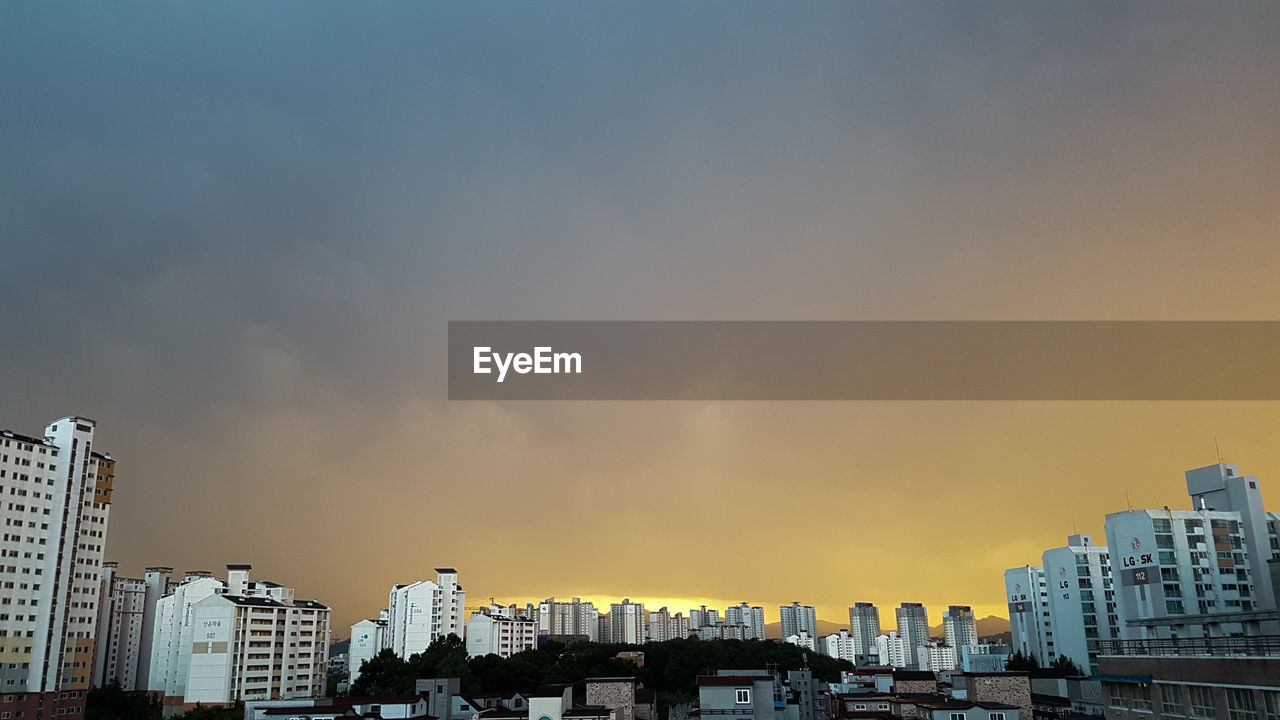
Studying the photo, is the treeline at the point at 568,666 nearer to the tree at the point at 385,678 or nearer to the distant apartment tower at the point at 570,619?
the tree at the point at 385,678

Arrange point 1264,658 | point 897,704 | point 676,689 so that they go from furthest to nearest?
point 676,689 → point 897,704 → point 1264,658

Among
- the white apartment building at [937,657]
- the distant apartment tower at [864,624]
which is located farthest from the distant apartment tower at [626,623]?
the white apartment building at [937,657]

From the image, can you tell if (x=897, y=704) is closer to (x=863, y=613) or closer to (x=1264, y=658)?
(x=1264, y=658)

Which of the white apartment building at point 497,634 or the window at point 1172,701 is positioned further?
the white apartment building at point 497,634

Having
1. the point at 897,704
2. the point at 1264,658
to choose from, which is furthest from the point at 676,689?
the point at 1264,658

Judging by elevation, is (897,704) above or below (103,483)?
below

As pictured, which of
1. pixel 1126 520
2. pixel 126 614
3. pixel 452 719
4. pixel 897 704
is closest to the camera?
pixel 897 704

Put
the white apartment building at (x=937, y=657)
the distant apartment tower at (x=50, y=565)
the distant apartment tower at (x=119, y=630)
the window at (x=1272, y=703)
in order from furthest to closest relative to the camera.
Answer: the white apartment building at (x=937, y=657)
the distant apartment tower at (x=119, y=630)
the distant apartment tower at (x=50, y=565)
the window at (x=1272, y=703)
